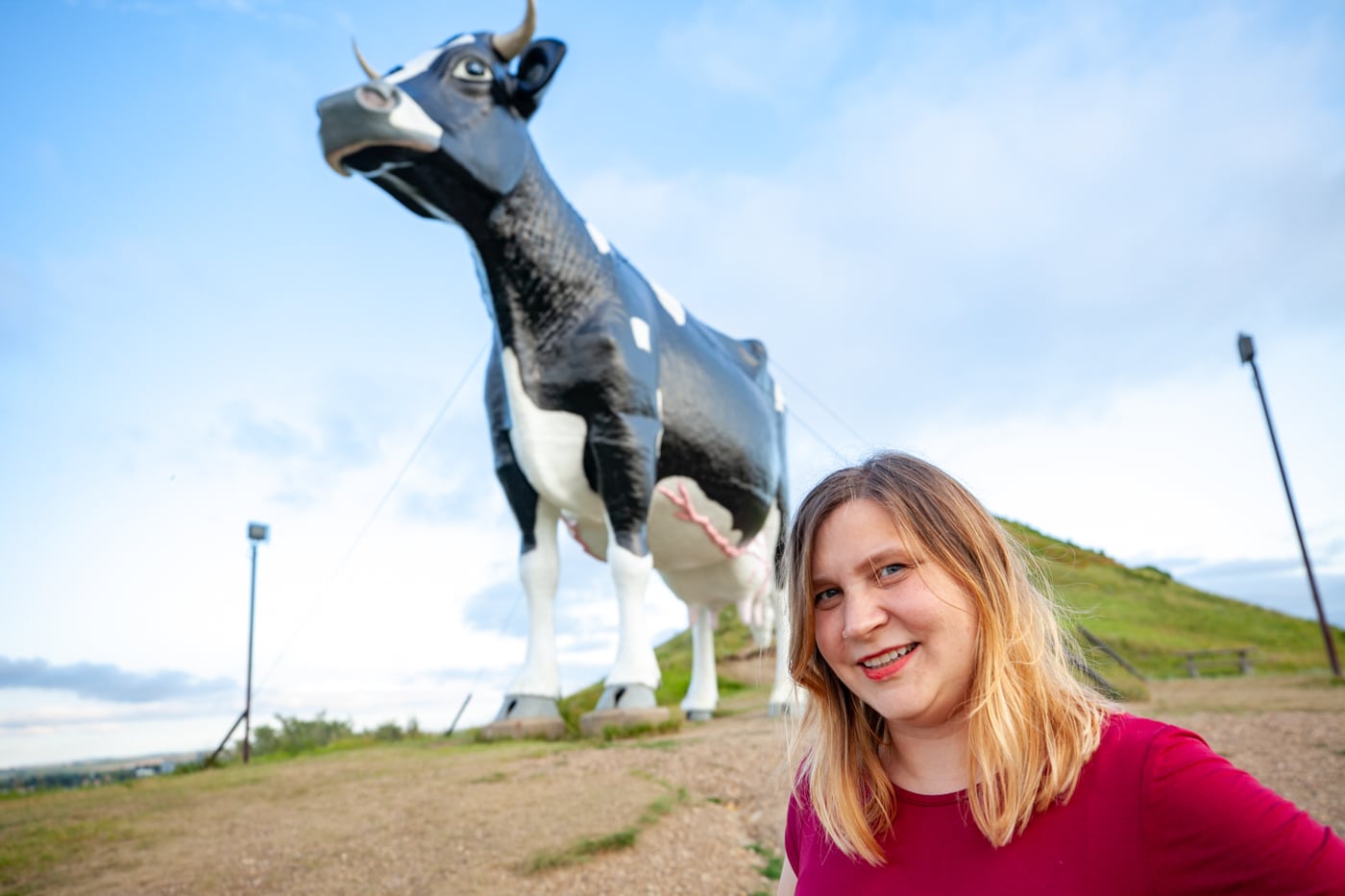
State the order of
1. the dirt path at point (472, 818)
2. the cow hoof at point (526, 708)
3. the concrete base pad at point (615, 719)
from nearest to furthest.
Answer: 1. the dirt path at point (472, 818)
2. the concrete base pad at point (615, 719)
3. the cow hoof at point (526, 708)

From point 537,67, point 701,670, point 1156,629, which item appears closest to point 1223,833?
point 537,67

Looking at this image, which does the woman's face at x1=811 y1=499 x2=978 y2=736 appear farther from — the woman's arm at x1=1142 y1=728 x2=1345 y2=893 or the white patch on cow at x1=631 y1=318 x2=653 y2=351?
the white patch on cow at x1=631 y1=318 x2=653 y2=351

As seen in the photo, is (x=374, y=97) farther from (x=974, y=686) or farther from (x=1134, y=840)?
(x=1134, y=840)

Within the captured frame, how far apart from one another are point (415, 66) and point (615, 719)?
4895mm

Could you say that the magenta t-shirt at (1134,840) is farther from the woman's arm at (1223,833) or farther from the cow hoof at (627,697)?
the cow hoof at (627,697)

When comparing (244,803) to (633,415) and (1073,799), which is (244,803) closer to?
(633,415)

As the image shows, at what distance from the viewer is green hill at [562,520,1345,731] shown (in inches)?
613

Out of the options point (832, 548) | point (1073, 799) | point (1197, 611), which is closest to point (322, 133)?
point (832, 548)

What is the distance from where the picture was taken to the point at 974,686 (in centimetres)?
146

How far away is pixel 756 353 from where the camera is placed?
1023 centimetres

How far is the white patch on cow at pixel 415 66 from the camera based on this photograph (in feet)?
20.1

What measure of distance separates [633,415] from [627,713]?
7.21ft

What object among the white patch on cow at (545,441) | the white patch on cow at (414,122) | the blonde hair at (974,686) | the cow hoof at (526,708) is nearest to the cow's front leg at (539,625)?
the cow hoof at (526,708)

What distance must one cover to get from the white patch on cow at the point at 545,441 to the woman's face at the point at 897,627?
5.28 m
